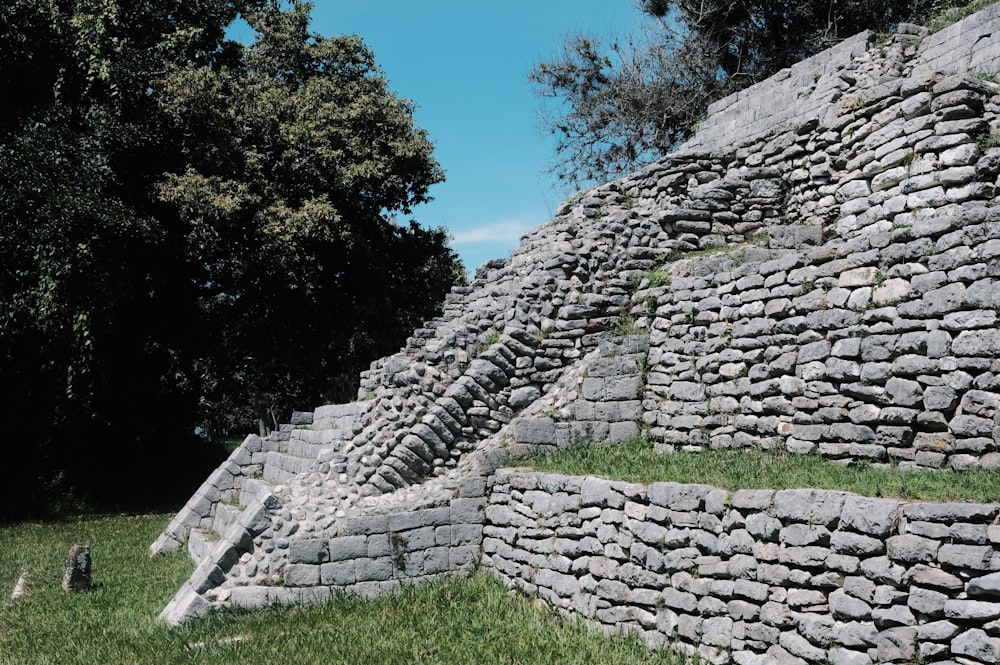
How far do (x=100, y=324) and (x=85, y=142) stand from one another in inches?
125

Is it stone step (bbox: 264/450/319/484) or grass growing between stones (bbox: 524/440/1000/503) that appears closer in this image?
grass growing between stones (bbox: 524/440/1000/503)

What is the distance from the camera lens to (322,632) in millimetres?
6789

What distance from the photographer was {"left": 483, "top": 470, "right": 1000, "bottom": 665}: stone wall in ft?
13.6

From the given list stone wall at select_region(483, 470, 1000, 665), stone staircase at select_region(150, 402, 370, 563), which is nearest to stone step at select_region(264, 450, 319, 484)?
stone staircase at select_region(150, 402, 370, 563)

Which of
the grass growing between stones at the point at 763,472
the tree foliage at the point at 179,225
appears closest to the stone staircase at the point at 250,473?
the grass growing between stones at the point at 763,472

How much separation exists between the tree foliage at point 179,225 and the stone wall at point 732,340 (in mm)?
6521

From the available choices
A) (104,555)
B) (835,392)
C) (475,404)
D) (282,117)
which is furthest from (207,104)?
(835,392)

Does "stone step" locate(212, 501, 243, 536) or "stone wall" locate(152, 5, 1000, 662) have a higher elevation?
"stone wall" locate(152, 5, 1000, 662)

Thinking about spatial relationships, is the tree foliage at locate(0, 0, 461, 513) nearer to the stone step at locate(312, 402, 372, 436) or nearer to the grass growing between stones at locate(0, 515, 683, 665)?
the stone step at locate(312, 402, 372, 436)

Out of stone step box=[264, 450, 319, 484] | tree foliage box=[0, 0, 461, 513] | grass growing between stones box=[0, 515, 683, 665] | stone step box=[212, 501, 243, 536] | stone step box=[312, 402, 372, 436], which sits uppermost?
tree foliage box=[0, 0, 461, 513]

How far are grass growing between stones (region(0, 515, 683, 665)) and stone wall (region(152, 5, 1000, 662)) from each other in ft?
1.19

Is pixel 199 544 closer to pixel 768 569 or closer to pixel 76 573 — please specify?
pixel 76 573

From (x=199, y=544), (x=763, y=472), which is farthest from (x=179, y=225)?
(x=763, y=472)

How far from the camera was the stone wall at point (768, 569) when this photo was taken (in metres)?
4.15
